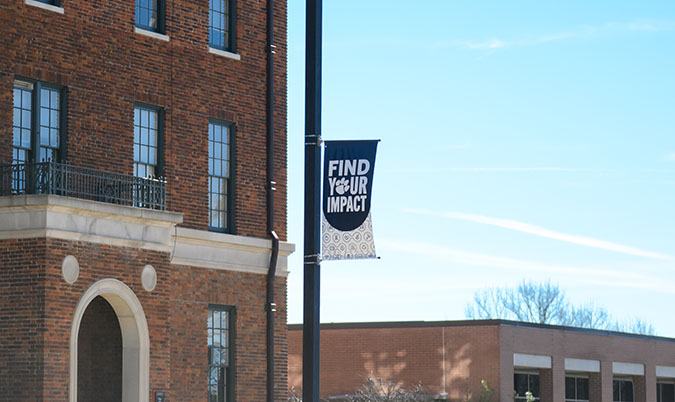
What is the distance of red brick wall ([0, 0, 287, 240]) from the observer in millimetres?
24703

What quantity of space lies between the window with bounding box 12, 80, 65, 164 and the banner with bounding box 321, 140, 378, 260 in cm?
A: 967

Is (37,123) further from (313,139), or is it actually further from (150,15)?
(313,139)

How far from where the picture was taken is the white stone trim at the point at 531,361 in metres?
46.1

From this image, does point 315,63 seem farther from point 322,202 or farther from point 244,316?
point 244,316

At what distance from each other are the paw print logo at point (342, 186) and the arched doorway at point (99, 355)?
10.6 meters

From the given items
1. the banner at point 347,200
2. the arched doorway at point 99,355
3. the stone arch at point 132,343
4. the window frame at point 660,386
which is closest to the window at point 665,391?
the window frame at point 660,386

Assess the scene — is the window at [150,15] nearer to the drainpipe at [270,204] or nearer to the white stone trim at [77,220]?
the drainpipe at [270,204]

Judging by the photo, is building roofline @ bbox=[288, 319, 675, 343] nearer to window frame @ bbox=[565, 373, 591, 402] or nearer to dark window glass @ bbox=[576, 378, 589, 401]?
window frame @ bbox=[565, 373, 591, 402]

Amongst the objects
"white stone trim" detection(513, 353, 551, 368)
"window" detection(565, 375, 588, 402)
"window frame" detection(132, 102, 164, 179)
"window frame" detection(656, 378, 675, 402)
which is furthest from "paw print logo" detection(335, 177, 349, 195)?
"window frame" detection(656, 378, 675, 402)

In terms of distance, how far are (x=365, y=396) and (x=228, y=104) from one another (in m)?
20.2

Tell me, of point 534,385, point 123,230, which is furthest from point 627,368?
point 123,230

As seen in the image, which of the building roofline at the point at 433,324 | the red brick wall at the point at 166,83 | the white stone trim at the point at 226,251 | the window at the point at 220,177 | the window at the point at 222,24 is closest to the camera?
the red brick wall at the point at 166,83

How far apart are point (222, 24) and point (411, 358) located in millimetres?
21046

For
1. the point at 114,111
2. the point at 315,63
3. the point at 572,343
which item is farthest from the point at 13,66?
the point at 572,343
